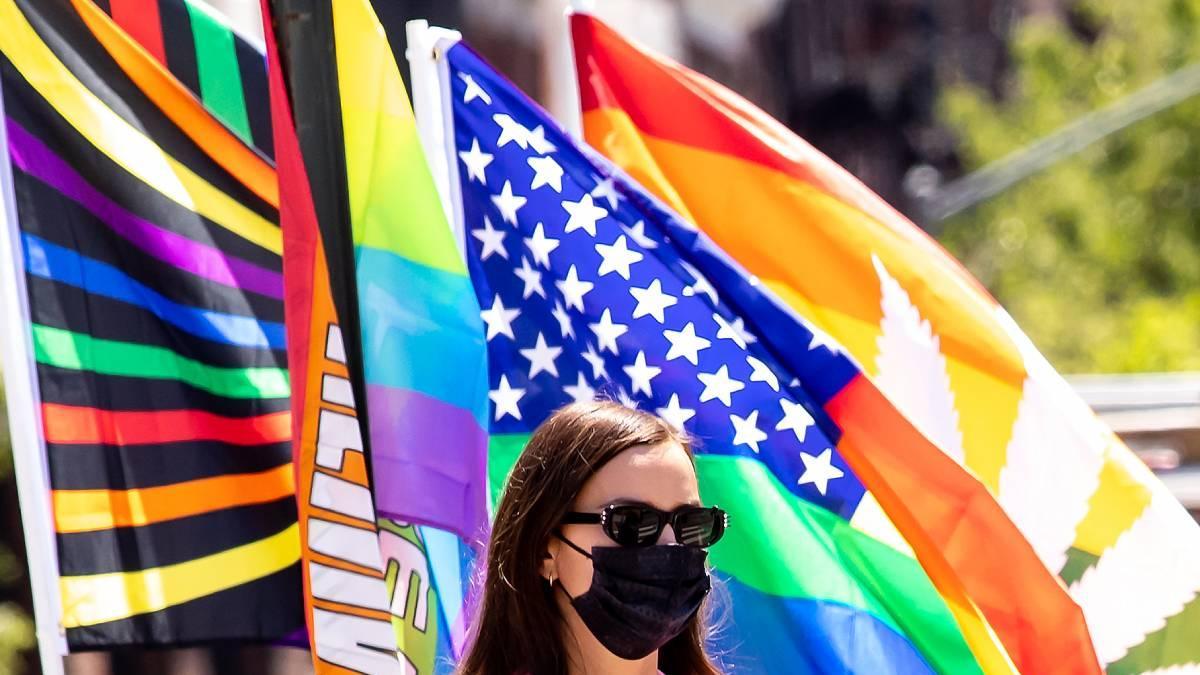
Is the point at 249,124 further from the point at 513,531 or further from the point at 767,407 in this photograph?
the point at 513,531

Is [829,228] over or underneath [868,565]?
over

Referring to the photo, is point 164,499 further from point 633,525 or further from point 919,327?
point 919,327

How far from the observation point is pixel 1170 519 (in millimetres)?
4754

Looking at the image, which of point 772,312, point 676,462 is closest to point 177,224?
point 772,312

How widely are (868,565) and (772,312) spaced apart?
2.06 feet

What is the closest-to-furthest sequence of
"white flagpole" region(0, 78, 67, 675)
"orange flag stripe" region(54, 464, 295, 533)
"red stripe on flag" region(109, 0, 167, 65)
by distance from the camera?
"white flagpole" region(0, 78, 67, 675)
"orange flag stripe" region(54, 464, 295, 533)
"red stripe on flag" region(109, 0, 167, 65)

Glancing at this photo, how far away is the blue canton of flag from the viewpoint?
434 cm

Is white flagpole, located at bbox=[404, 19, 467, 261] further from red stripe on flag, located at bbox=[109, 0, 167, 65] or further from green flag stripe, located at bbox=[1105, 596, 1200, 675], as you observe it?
green flag stripe, located at bbox=[1105, 596, 1200, 675]

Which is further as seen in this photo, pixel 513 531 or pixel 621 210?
pixel 621 210

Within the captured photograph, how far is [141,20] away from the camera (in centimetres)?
446

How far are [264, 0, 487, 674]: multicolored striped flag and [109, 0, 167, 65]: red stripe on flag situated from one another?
63 cm

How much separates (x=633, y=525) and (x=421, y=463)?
1.03m

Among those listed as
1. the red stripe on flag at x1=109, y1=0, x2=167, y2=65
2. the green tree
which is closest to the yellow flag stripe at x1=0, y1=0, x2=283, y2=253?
the red stripe on flag at x1=109, y1=0, x2=167, y2=65

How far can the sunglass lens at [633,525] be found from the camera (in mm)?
3133
